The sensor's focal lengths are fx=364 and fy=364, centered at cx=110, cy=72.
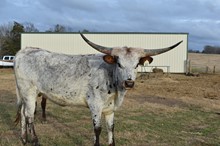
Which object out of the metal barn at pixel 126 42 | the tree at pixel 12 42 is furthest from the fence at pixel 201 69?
the tree at pixel 12 42

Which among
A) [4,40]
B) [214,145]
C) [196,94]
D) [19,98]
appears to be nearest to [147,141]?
[214,145]

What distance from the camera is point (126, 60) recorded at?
680 centimetres

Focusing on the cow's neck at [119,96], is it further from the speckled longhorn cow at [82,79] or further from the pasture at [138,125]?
the pasture at [138,125]

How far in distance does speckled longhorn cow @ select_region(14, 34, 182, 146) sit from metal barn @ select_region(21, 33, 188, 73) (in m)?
34.9

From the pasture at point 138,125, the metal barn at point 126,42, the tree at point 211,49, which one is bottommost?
the pasture at point 138,125

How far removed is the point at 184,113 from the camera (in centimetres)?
1448

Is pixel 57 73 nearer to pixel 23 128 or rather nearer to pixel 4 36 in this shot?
pixel 23 128

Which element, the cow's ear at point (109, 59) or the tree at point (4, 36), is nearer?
the cow's ear at point (109, 59)

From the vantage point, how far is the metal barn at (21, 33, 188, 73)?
4503 cm

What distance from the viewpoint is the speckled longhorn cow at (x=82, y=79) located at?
701cm

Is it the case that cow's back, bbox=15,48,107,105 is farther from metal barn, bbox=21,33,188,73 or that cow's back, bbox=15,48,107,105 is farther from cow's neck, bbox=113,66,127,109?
metal barn, bbox=21,33,188,73

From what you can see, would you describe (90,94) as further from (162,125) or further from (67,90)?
(162,125)

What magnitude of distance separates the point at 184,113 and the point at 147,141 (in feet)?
17.8

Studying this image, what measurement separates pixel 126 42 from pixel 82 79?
39610 millimetres
